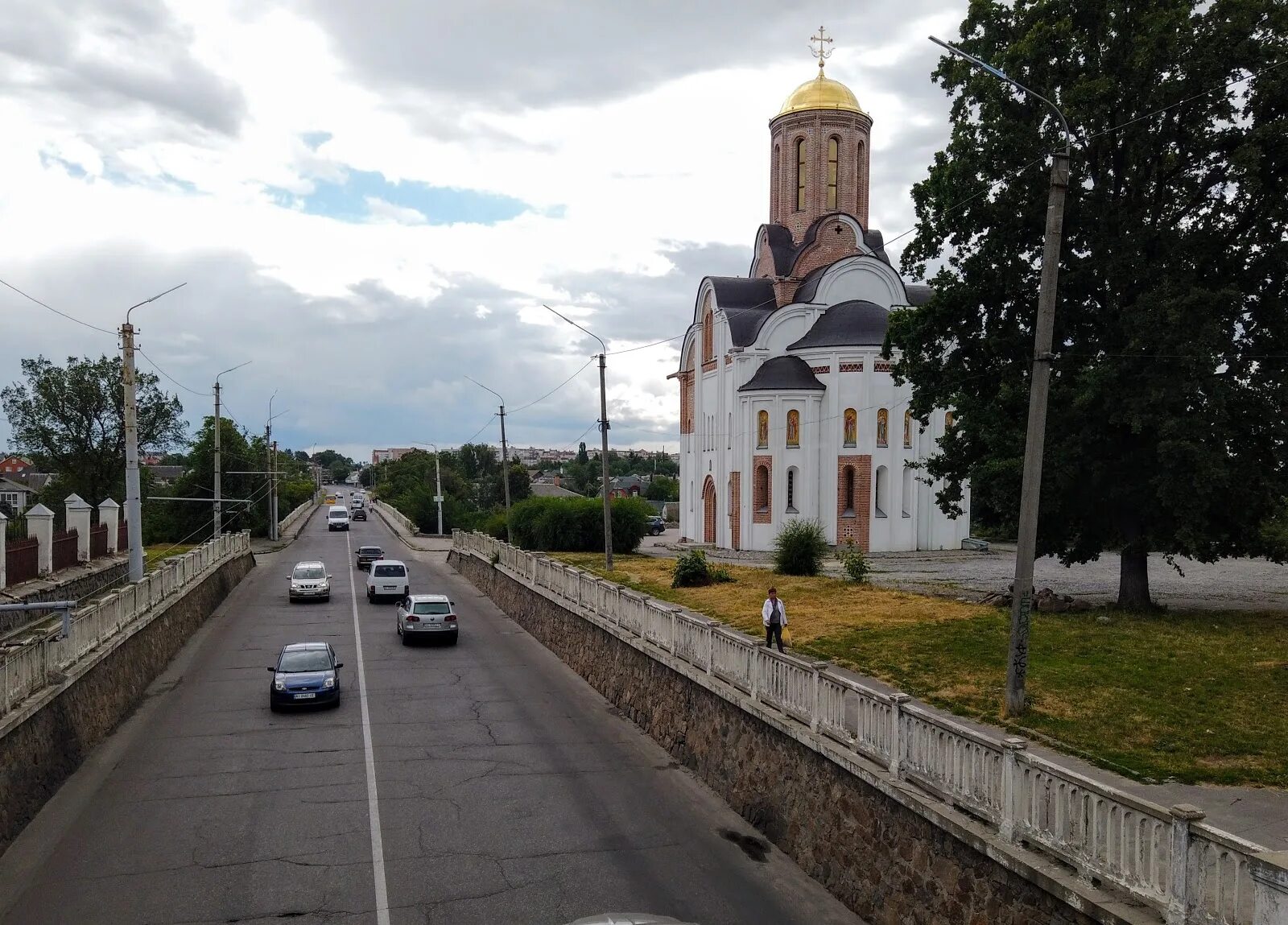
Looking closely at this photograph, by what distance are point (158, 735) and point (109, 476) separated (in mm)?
51940

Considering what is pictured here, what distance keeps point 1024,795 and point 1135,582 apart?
1524 centimetres

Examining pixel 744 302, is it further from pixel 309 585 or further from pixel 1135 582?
pixel 1135 582

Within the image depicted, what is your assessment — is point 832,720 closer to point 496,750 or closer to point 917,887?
point 917,887

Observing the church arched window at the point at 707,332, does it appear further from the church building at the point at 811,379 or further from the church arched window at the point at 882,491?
the church arched window at the point at 882,491

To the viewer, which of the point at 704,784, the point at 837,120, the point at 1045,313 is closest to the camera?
the point at 1045,313

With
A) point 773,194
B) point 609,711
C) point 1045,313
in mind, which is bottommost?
point 609,711

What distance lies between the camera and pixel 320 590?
110 ft

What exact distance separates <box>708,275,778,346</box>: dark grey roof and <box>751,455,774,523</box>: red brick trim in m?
5.97

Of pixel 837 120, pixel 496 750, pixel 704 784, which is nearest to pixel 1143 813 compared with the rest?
pixel 704 784

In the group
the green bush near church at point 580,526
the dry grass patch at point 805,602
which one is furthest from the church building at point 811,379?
the dry grass patch at point 805,602

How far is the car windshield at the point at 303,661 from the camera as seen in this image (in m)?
18.3

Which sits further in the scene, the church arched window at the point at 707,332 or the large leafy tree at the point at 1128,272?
the church arched window at the point at 707,332

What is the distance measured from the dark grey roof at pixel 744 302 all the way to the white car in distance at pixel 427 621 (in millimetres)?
26264

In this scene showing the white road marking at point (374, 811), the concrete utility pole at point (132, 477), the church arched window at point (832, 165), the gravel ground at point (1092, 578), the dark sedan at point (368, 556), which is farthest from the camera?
the church arched window at point (832, 165)
